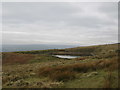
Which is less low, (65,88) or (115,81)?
(115,81)

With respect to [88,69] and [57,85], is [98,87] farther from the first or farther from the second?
[88,69]

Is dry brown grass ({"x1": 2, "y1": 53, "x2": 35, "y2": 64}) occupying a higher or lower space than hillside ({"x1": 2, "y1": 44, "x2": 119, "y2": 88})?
lower

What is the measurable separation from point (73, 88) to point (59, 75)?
83.5 inches

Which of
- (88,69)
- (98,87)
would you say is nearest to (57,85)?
(98,87)

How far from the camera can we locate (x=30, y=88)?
6004mm

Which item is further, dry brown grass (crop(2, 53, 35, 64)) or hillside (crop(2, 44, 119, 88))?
dry brown grass (crop(2, 53, 35, 64))

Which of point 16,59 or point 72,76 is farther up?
point 72,76

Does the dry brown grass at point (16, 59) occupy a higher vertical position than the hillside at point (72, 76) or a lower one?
lower

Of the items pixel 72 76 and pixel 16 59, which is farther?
pixel 16 59

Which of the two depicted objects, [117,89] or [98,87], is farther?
[98,87]

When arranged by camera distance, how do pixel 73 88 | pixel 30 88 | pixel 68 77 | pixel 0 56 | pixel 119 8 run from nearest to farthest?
1. pixel 73 88
2. pixel 30 88
3. pixel 68 77
4. pixel 119 8
5. pixel 0 56

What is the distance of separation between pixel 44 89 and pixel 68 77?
6.46ft

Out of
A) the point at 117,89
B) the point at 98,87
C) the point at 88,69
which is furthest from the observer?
the point at 88,69

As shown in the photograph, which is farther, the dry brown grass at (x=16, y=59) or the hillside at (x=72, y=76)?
the dry brown grass at (x=16, y=59)
